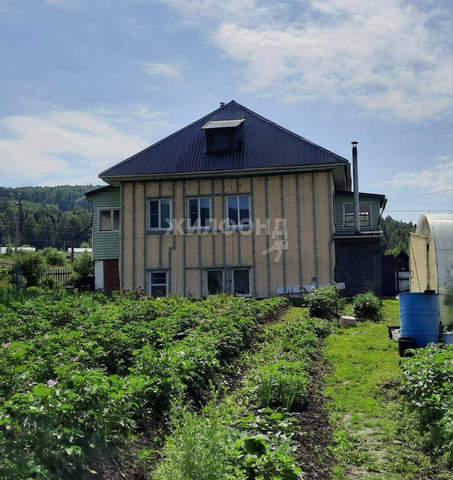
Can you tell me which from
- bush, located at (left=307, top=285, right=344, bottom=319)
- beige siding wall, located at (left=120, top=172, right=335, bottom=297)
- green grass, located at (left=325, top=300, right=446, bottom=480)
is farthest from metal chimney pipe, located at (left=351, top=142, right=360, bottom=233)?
green grass, located at (left=325, top=300, right=446, bottom=480)

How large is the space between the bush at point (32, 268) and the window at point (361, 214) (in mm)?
19033

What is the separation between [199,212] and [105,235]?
4.97 m

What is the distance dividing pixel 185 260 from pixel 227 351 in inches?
568

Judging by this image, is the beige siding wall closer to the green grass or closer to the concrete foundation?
the concrete foundation

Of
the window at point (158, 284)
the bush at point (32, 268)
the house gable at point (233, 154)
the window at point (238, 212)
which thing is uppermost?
the house gable at point (233, 154)

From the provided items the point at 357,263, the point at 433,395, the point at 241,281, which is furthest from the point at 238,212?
the point at 433,395

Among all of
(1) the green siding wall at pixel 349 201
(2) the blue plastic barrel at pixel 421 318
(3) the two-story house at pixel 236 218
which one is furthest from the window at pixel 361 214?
(2) the blue plastic barrel at pixel 421 318

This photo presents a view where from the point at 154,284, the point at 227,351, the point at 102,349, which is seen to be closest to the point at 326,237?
the point at 154,284

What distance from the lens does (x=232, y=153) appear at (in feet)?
75.0

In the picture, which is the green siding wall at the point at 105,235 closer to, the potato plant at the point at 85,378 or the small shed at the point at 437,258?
the potato plant at the point at 85,378

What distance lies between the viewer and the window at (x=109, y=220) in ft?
82.2

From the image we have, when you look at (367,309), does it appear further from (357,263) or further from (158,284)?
(158,284)

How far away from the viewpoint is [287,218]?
869 inches

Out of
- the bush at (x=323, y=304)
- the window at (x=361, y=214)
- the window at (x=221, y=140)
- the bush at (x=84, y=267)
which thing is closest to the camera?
the bush at (x=323, y=304)
